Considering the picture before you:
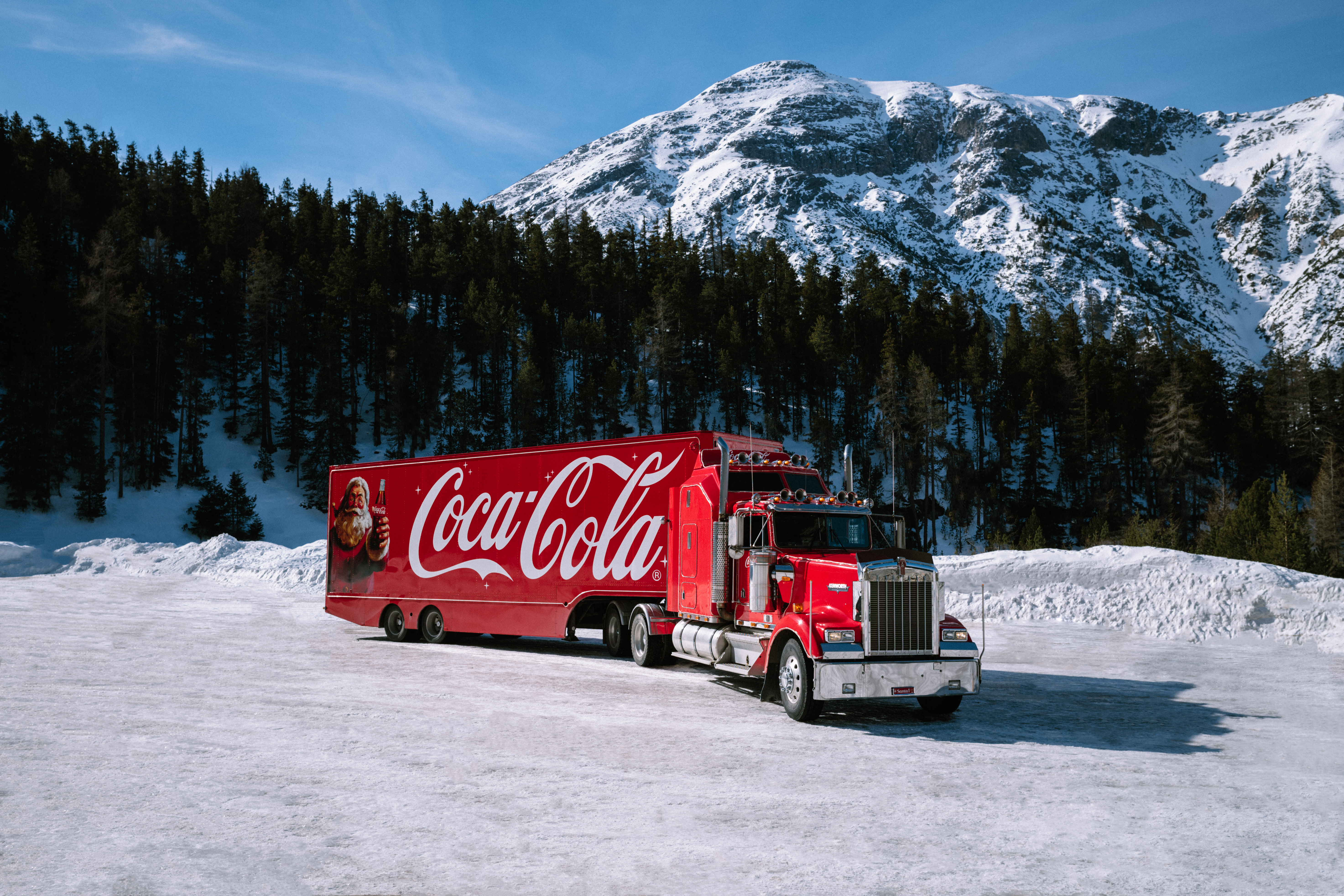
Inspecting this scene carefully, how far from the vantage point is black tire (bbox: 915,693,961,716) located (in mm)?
11500

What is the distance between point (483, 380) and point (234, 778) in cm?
7500

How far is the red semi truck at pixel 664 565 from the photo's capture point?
10.9 m

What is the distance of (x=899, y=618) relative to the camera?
1083 centimetres

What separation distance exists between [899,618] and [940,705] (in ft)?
5.65

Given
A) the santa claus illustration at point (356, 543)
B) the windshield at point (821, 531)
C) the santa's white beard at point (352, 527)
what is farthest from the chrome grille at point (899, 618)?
the santa's white beard at point (352, 527)

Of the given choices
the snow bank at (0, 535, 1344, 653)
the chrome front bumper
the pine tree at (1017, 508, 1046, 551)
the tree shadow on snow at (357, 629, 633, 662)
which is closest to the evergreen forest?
the pine tree at (1017, 508, 1046, 551)

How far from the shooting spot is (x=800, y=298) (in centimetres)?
9725

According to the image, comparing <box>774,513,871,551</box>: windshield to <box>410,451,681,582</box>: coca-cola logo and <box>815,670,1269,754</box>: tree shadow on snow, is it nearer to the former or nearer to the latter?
<box>815,670,1269,754</box>: tree shadow on snow

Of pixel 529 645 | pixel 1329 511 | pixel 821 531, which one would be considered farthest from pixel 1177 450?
pixel 821 531

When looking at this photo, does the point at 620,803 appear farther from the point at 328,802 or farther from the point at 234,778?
the point at 234,778

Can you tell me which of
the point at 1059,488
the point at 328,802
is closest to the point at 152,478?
the point at 328,802

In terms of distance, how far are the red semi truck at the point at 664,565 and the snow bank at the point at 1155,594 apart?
7828mm

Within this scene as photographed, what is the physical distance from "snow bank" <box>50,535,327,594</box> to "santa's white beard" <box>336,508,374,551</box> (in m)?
9.55

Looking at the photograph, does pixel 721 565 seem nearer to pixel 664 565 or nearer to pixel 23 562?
pixel 664 565
